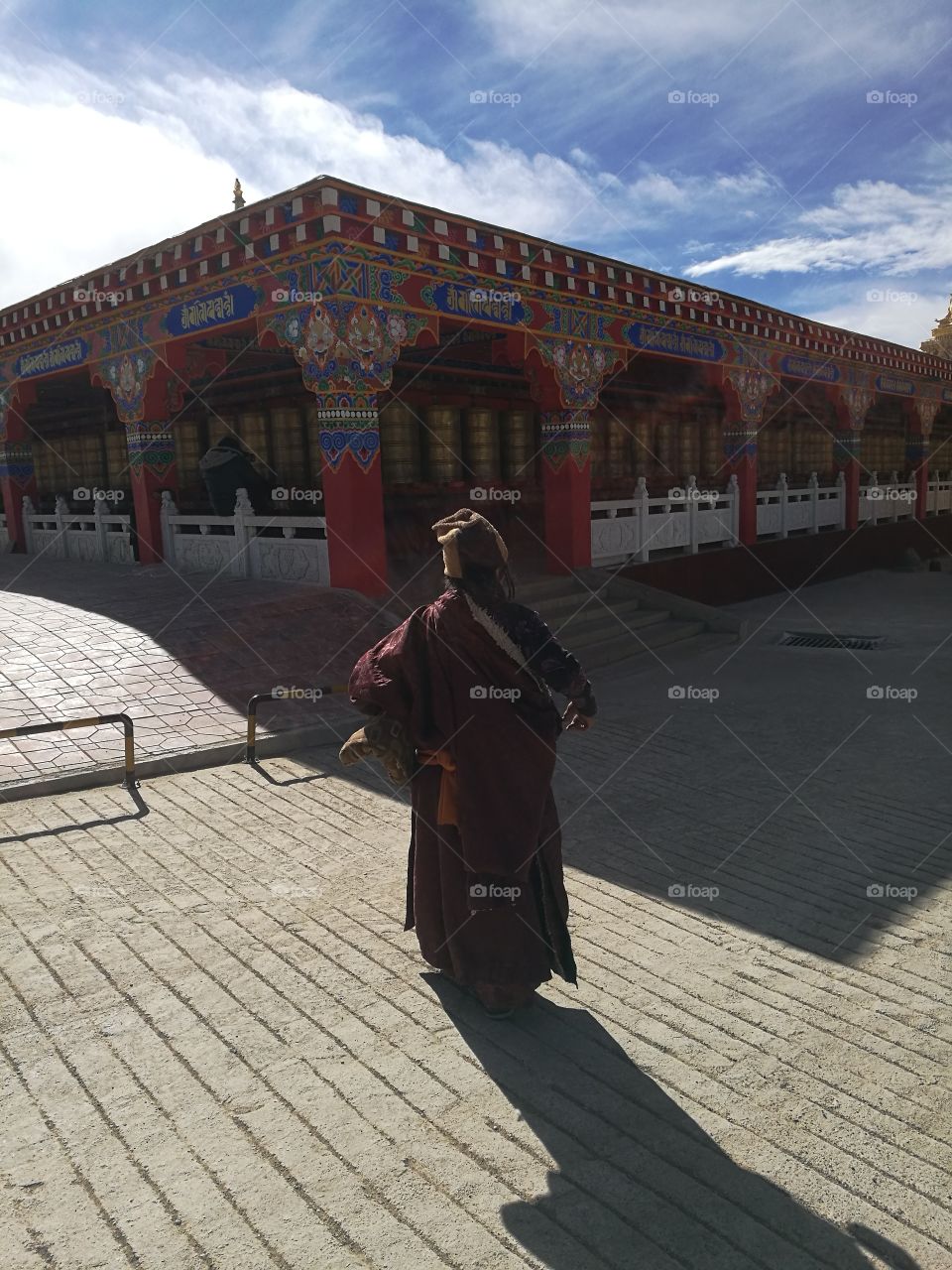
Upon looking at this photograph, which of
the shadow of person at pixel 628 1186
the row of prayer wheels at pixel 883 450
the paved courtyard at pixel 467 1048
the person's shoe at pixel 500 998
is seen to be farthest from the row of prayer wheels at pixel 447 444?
the row of prayer wheels at pixel 883 450

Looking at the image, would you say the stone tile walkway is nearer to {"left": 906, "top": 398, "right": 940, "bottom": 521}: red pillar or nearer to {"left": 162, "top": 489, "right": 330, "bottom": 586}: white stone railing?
{"left": 162, "top": 489, "right": 330, "bottom": 586}: white stone railing

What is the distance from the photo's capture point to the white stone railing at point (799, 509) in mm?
15705

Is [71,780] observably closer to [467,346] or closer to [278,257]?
[278,257]

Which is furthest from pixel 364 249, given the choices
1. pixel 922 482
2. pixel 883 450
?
pixel 883 450

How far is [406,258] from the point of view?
30.8 ft

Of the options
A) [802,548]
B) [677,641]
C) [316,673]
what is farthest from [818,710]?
[802,548]

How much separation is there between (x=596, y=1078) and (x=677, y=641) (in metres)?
8.21

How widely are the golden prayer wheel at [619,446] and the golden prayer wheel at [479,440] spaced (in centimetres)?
276

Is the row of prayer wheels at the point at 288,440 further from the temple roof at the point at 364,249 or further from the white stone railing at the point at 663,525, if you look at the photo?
the white stone railing at the point at 663,525

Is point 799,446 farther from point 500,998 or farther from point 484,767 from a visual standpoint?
point 500,998

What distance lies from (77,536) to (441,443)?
5694mm

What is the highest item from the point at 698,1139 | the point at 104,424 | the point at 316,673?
the point at 104,424

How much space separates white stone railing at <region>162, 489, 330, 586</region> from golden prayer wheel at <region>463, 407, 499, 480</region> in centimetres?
276

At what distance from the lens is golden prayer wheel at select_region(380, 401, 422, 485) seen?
12477 millimetres
